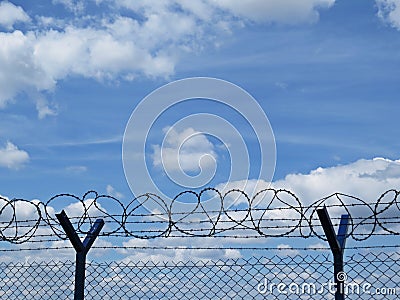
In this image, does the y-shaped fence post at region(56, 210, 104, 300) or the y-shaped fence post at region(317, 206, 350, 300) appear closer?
the y-shaped fence post at region(317, 206, 350, 300)

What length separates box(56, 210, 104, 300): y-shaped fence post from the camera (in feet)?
23.3

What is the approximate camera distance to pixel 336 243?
6199 millimetres

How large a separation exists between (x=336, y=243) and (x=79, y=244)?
2685mm

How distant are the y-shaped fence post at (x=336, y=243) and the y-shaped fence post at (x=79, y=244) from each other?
7.97 feet

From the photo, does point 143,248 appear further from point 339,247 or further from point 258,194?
point 339,247

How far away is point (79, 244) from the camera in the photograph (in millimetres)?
7152

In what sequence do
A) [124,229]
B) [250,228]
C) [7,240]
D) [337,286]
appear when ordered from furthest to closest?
[7,240], [124,229], [250,228], [337,286]

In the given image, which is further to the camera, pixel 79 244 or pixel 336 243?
pixel 79 244

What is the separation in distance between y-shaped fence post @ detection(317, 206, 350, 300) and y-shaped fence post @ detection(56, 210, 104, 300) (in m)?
2.43

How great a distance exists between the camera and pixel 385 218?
6.23 metres

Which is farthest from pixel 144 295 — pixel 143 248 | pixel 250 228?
pixel 250 228

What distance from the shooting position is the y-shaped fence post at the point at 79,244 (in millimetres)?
7090

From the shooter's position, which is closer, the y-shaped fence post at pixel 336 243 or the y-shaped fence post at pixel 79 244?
the y-shaped fence post at pixel 336 243

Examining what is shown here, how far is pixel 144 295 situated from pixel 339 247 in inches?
78.2
